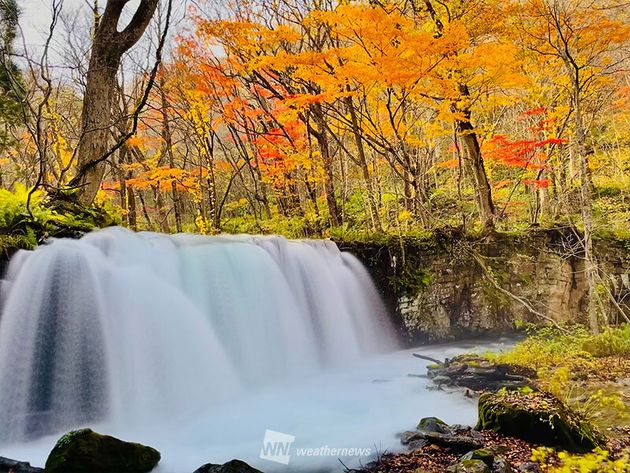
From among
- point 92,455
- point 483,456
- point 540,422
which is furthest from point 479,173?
point 92,455

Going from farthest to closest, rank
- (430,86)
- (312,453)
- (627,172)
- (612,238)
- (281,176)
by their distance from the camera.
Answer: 1. (627,172)
2. (281,176)
3. (612,238)
4. (430,86)
5. (312,453)

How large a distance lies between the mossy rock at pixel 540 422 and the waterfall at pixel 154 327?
11.4 feet

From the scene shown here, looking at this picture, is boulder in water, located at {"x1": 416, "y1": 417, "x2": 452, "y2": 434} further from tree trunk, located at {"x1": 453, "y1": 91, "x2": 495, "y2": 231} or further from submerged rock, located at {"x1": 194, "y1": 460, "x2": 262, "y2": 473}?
tree trunk, located at {"x1": 453, "y1": 91, "x2": 495, "y2": 231}

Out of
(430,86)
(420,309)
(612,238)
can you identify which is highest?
(430,86)

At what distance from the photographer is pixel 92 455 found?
3.44 metres

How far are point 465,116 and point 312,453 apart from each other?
757 centimetres

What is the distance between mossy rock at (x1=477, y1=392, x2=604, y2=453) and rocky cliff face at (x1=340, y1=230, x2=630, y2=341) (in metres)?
4.96

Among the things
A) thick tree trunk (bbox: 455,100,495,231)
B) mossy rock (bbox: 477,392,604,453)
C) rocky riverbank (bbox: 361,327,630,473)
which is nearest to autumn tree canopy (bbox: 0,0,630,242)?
thick tree trunk (bbox: 455,100,495,231)

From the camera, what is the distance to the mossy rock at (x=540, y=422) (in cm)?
356

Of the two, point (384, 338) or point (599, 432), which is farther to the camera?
point (384, 338)

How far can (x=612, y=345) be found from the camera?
6742 mm

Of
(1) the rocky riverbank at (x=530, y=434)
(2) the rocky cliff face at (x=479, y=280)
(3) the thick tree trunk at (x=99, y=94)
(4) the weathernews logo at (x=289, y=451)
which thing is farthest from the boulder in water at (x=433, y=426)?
(3) the thick tree trunk at (x=99, y=94)

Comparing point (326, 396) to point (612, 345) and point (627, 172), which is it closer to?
point (612, 345)

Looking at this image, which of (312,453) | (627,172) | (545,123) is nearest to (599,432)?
(312,453)
